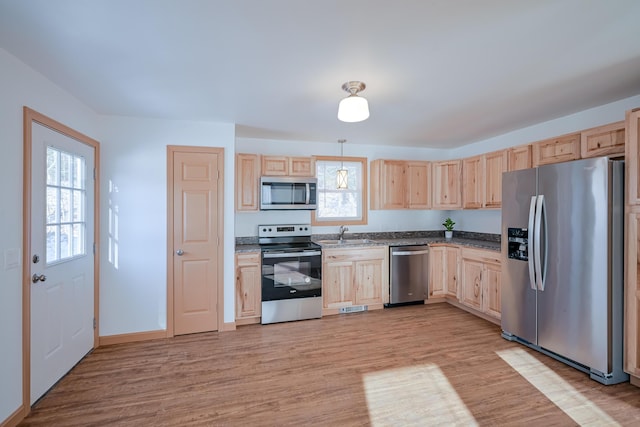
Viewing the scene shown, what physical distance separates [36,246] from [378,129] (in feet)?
11.7

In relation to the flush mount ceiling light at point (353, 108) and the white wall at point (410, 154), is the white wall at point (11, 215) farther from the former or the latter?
the white wall at point (410, 154)

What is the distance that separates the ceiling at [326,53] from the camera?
1522mm

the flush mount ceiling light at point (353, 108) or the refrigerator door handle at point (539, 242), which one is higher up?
the flush mount ceiling light at point (353, 108)

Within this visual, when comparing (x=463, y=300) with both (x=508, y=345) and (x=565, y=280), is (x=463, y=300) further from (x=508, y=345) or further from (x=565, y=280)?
(x=565, y=280)

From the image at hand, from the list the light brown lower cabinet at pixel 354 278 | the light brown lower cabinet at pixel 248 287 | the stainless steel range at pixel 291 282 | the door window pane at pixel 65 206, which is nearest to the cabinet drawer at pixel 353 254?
the light brown lower cabinet at pixel 354 278

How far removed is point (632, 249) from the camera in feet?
7.57

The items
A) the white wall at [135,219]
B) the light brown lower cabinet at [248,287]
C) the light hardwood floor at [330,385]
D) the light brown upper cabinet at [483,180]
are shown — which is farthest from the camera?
the light brown upper cabinet at [483,180]

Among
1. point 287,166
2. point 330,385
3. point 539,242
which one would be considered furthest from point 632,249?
point 287,166

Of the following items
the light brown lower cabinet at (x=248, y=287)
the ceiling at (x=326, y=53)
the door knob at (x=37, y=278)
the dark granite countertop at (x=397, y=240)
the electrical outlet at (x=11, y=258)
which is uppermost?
the ceiling at (x=326, y=53)

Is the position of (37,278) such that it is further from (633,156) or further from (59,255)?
(633,156)

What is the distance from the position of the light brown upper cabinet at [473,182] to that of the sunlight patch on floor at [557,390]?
1.93 m

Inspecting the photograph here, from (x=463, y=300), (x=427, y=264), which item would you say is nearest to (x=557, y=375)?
(x=463, y=300)

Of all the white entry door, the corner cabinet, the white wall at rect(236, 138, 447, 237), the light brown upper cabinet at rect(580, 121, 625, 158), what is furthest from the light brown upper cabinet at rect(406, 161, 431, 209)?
the white entry door

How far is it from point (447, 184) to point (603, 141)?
79.4 inches
